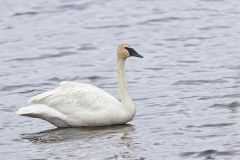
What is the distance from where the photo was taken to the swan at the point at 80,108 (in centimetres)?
1173

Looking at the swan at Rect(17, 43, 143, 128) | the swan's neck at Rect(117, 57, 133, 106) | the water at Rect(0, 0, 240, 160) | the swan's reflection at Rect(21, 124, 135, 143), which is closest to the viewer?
the water at Rect(0, 0, 240, 160)

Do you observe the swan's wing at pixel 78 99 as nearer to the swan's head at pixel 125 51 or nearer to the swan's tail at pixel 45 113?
the swan's tail at pixel 45 113

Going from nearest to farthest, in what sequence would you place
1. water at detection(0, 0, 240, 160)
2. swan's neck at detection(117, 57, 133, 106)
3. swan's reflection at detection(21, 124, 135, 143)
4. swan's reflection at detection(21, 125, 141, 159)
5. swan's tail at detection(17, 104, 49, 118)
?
swan's reflection at detection(21, 125, 141, 159), water at detection(0, 0, 240, 160), swan's reflection at detection(21, 124, 135, 143), swan's tail at detection(17, 104, 49, 118), swan's neck at detection(117, 57, 133, 106)

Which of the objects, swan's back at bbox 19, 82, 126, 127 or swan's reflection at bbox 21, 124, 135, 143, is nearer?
swan's reflection at bbox 21, 124, 135, 143

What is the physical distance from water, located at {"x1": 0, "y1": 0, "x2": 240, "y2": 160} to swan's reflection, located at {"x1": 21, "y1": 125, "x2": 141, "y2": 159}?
0.01 metres

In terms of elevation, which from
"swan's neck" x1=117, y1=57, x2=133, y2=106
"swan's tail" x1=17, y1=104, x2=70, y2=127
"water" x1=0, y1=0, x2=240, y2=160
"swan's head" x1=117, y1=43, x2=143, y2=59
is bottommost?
"water" x1=0, y1=0, x2=240, y2=160

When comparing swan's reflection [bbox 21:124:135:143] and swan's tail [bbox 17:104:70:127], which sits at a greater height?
swan's tail [bbox 17:104:70:127]

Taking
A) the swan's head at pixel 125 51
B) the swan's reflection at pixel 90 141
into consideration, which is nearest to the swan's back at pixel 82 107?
the swan's reflection at pixel 90 141

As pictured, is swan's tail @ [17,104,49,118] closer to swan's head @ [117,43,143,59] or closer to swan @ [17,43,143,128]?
swan @ [17,43,143,128]

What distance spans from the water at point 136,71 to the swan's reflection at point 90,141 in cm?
1

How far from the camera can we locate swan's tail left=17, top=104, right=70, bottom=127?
1161 centimetres

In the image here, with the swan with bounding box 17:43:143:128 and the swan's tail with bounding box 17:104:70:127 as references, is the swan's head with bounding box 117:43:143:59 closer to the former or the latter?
the swan with bounding box 17:43:143:128

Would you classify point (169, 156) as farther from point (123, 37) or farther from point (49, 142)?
point (123, 37)


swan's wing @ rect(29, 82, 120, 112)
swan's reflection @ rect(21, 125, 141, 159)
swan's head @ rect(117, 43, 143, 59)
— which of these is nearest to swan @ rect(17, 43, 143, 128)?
swan's wing @ rect(29, 82, 120, 112)
